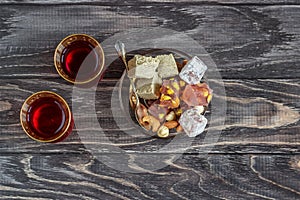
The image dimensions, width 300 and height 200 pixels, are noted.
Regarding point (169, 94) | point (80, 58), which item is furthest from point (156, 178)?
point (80, 58)

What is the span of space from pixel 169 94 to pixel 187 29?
244mm

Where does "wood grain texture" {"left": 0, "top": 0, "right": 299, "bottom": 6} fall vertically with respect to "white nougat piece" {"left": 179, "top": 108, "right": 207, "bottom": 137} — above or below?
above

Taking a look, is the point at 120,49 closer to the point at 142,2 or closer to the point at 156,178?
the point at 142,2

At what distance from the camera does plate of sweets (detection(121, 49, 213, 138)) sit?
119 cm

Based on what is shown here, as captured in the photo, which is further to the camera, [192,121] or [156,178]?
[156,178]

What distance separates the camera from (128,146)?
133 cm

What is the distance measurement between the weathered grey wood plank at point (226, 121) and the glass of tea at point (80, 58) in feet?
0.20

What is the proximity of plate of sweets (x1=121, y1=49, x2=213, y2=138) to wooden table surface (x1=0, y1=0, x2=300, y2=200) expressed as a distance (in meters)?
0.11

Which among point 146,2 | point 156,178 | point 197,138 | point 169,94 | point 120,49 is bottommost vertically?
point 156,178

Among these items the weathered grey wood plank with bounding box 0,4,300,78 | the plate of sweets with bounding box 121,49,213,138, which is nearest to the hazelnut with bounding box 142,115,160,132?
the plate of sweets with bounding box 121,49,213,138

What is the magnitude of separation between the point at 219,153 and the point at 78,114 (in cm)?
39

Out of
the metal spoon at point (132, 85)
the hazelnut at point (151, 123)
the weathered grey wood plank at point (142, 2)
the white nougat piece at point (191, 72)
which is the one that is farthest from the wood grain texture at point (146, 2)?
the hazelnut at point (151, 123)

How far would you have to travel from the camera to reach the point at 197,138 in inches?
52.0

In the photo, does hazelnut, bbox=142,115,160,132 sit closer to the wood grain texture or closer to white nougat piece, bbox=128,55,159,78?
white nougat piece, bbox=128,55,159,78
